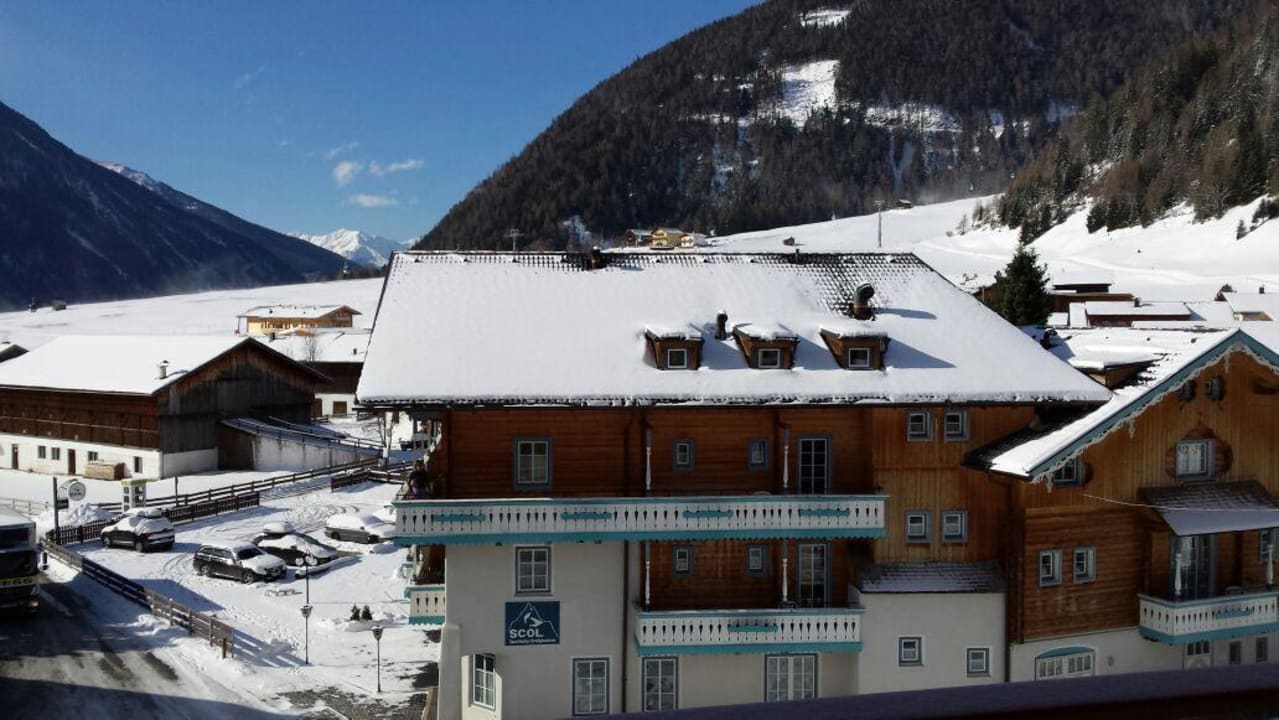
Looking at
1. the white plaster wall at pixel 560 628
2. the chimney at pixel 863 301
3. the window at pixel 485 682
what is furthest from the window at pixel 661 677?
the chimney at pixel 863 301

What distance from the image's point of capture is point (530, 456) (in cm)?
2539

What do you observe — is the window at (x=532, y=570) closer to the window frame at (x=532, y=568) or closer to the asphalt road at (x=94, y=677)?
the window frame at (x=532, y=568)

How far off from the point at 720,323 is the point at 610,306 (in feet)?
11.1

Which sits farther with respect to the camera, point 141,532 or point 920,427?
point 141,532

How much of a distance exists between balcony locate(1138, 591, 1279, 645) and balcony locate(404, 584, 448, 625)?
18727mm

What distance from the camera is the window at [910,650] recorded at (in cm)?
2553

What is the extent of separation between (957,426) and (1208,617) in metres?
7.93

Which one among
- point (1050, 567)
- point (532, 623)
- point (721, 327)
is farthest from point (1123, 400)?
point (532, 623)

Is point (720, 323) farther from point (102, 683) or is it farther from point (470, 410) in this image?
point (102, 683)

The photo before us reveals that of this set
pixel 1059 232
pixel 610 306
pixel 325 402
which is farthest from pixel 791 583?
pixel 1059 232

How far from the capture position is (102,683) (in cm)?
2881

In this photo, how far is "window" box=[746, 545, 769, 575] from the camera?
2616cm

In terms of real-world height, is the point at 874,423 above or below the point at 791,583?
above

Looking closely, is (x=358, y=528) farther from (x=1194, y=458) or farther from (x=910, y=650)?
(x=1194, y=458)
